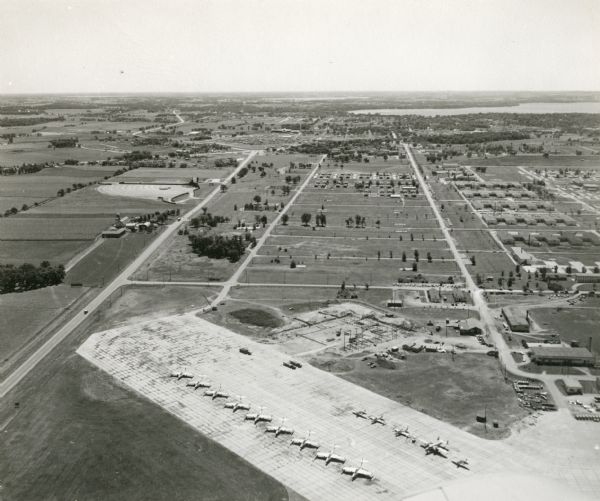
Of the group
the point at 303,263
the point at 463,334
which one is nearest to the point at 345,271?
the point at 303,263

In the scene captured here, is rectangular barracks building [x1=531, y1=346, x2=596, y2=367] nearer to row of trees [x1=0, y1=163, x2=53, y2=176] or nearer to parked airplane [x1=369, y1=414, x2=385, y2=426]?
parked airplane [x1=369, y1=414, x2=385, y2=426]

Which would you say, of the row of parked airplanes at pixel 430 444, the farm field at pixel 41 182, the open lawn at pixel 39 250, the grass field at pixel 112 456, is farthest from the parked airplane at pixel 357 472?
the farm field at pixel 41 182

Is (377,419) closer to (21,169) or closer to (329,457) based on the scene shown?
(329,457)

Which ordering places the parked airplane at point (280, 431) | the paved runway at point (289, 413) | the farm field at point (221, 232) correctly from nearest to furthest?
1. the paved runway at point (289, 413)
2. the parked airplane at point (280, 431)
3. the farm field at point (221, 232)

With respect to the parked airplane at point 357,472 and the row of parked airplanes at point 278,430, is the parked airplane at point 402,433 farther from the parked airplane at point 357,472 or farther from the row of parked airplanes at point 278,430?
the parked airplane at point 357,472

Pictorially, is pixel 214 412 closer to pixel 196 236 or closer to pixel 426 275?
pixel 426 275

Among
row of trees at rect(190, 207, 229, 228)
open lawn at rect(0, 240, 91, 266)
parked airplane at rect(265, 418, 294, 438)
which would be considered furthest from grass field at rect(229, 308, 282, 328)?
row of trees at rect(190, 207, 229, 228)
